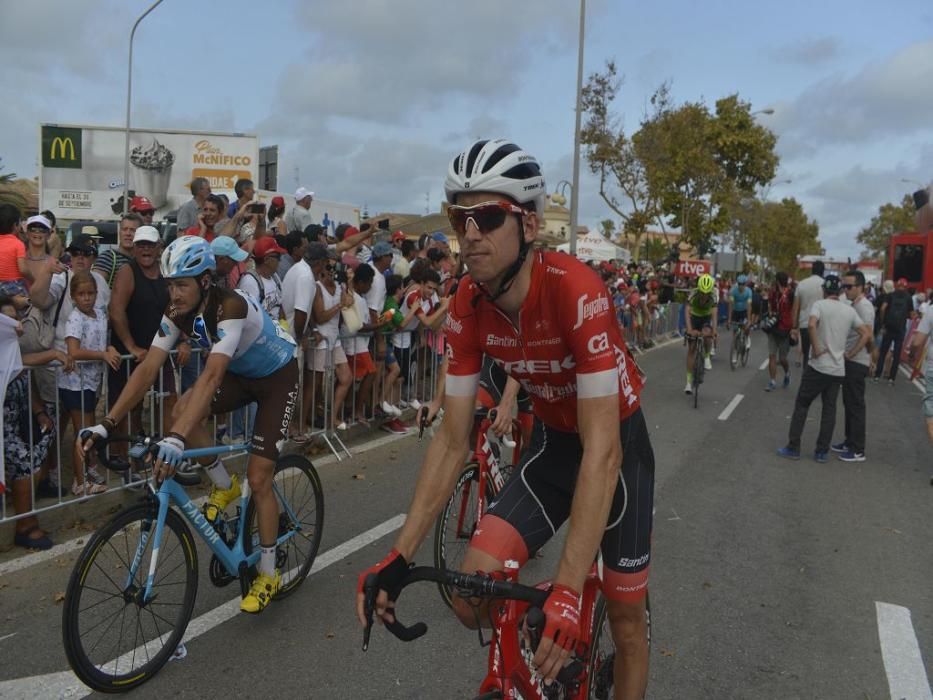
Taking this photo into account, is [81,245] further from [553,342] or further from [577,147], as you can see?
[577,147]

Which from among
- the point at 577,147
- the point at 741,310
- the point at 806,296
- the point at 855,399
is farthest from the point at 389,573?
the point at 577,147

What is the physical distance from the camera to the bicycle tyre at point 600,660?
2839mm

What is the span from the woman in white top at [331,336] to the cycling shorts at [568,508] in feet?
18.0

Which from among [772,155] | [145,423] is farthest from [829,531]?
[772,155]

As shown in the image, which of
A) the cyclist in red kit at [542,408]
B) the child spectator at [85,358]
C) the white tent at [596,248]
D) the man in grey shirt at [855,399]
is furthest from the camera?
the white tent at [596,248]

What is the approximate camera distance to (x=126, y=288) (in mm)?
6246

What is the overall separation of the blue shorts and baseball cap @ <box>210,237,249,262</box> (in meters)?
1.43

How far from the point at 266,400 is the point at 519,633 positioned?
248 cm

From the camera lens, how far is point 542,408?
2.87 meters

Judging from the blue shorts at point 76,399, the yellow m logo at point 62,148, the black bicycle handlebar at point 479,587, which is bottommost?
the blue shorts at point 76,399

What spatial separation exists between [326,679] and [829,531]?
4.43 m

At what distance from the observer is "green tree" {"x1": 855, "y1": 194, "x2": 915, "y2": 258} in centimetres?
9462

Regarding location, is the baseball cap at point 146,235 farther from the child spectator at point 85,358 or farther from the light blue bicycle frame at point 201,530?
the light blue bicycle frame at point 201,530

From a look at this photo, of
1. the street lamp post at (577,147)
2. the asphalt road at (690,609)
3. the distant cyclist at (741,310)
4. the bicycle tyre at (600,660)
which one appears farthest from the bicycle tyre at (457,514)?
the street lamp post at (577,147)
